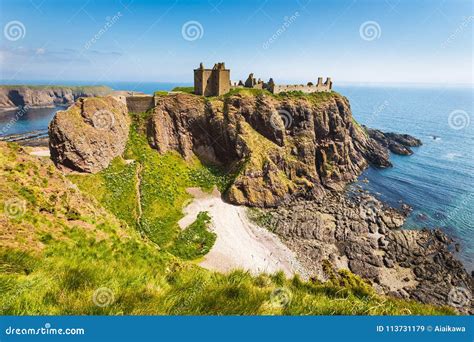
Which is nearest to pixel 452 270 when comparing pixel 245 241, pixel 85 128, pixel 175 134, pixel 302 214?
pixel 302 214

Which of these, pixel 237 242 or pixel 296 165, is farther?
pixel 296 165

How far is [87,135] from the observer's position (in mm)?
43062

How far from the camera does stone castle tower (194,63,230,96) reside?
61.7 m

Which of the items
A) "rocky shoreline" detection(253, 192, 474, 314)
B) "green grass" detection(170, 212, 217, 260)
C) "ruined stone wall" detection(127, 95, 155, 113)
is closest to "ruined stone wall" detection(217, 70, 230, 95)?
"ruined stone wall" detection(127, 95, 155, 113)

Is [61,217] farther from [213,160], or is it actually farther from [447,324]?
[213,160]

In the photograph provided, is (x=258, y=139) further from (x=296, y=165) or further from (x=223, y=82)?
(x=223, y=82)

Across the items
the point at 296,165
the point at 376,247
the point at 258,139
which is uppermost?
the point at 258,139

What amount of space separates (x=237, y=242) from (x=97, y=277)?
36.8 meters

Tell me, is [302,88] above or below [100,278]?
above

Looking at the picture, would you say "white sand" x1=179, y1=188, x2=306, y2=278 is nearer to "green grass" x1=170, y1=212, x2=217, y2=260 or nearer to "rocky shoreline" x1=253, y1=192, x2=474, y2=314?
"green grass" x1=170, y1=212, x2=217, y2=260

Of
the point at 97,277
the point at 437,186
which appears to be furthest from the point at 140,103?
the point at 437,186

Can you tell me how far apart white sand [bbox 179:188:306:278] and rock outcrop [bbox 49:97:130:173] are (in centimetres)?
1669

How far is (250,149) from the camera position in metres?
58.6

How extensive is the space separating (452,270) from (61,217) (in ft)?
164
